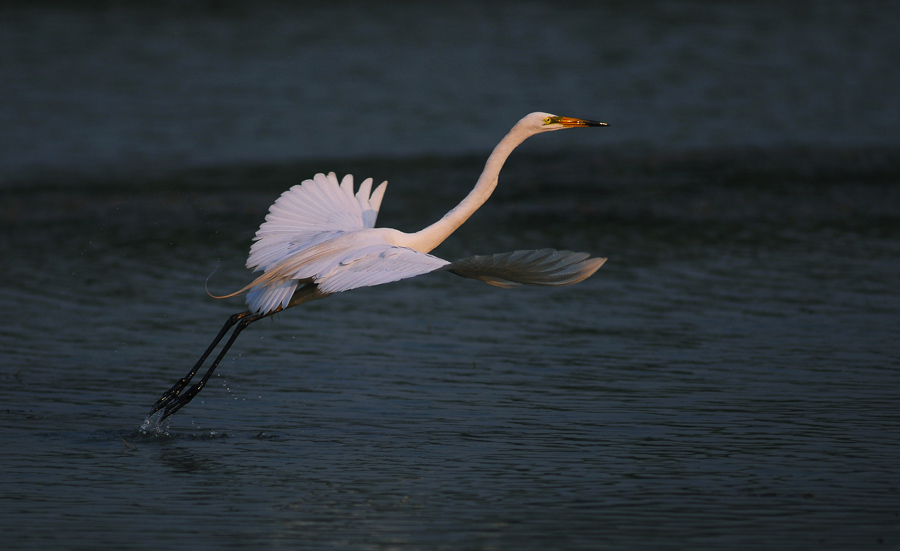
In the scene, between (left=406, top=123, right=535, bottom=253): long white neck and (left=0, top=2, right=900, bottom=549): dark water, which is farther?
(left=406, top=123, right=535, bottom=253): long white neck

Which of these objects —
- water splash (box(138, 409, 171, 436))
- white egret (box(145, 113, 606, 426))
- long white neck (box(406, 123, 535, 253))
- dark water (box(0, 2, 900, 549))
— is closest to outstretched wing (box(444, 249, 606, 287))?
white egret (box(145, 113, 606, 426))

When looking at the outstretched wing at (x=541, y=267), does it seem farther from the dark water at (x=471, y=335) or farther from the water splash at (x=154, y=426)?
the water splash at (x=154, y=426)

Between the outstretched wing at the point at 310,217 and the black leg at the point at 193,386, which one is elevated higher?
the outstretched wing at the point at 310,217

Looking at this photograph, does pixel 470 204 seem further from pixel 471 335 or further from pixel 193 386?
pixel 193 386

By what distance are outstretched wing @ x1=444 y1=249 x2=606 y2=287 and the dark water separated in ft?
3.01

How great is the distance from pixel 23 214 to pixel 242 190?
9.74 ft

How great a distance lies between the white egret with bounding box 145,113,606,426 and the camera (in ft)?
19.7

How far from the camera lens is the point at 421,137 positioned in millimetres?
20469

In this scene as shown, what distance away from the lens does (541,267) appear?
6.04 m

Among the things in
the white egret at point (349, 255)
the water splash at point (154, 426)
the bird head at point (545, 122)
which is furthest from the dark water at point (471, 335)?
the bird head at point (545, 122)

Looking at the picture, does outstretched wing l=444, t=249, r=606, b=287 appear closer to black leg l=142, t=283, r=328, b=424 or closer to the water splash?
black leg l=142, t=283, r=328, b=424

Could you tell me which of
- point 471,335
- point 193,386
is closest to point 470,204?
point 471,335

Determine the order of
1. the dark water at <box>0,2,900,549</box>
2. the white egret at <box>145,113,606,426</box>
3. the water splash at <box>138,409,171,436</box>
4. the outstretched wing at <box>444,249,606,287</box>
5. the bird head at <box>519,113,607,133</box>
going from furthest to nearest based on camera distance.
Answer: the bird head at <box>519,113,607,133</box> → the water splash at <box>138,409,171,436</box> → the white egret at <box>145,113,606,426</box> → the outstretched wing at <box>444,249,606,287</box> → the dark water at <box>0,2,900,549</box>

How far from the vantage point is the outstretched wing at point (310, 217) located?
7586 millimetres
